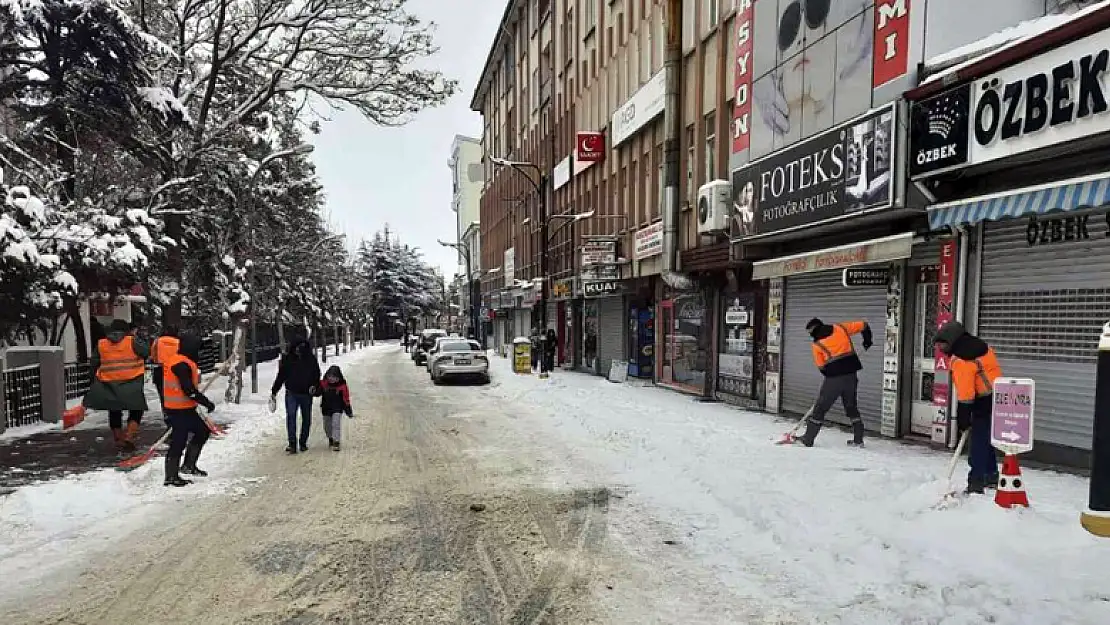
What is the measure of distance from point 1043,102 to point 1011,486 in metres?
3.96

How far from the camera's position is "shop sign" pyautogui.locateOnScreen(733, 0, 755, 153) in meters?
13.2

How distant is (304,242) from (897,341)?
85.4 feet

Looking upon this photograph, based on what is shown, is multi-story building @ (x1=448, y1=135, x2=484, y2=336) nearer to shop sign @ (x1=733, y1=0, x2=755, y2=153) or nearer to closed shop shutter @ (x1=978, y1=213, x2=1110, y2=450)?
shop sign @ (x1=733, y1=0, x2=755, y2=153)

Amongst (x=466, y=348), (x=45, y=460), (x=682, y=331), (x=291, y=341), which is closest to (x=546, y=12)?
(x=466, y=348)

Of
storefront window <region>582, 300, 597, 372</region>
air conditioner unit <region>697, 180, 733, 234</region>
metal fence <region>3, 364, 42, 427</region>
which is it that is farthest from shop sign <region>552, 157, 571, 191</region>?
metal fence <region>3, 364, 42, 427</region>

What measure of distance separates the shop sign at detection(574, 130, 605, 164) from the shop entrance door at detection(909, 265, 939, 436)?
1402cm

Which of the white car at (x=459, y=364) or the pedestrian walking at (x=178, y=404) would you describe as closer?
the pedestrian walking at (x=178, y=404)

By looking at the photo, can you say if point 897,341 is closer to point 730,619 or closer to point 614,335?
point 730,619

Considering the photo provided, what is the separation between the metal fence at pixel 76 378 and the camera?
15633 mm

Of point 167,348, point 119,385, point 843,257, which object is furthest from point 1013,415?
point 119,385

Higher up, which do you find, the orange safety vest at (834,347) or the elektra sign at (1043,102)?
the elektra sign at (1043,102)

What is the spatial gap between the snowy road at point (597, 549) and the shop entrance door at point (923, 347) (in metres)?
1.06

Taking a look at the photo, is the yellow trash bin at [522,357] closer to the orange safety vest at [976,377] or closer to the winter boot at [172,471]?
the winter boot at [172,471]

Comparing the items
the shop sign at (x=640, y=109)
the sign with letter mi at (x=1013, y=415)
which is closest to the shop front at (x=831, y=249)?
the sign with letter mi at (x=1013, y=415)
